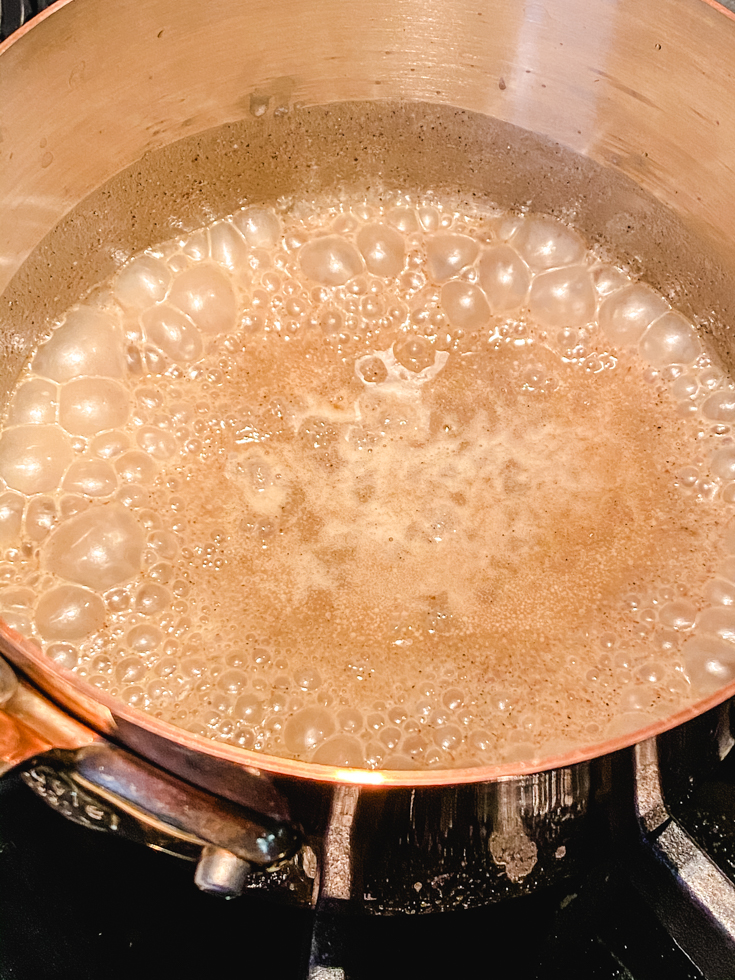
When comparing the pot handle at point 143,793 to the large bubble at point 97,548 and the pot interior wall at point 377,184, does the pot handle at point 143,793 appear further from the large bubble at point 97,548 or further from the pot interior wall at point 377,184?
the pot interior wall at point 377,184

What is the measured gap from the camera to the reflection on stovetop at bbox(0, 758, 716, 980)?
56 cm

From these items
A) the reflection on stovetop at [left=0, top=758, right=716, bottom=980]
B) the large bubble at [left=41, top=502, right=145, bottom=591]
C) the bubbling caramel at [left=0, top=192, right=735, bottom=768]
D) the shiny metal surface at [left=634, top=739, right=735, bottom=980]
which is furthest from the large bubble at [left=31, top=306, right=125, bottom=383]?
the shiny metal surface at [left=634, top=739, right=735, bottom=980]

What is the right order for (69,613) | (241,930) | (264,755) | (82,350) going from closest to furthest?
(264,755)
(241,930)
(69,613)
(82,350)

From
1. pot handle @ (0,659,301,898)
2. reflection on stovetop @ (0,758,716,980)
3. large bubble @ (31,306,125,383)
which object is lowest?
reflection on stovetop @ (0,758,716,980)

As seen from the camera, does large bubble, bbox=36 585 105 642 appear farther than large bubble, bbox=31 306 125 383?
No

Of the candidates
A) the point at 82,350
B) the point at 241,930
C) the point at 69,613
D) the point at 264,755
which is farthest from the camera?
the point at 82,350

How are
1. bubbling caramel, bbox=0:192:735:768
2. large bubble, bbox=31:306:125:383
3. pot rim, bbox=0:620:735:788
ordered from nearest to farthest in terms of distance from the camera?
pot rim, bbox=0:620:735:788, bubbling caramel, bbox=0:192:735:768, large bubble, bbox=31:306:125:383

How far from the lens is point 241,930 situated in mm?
575

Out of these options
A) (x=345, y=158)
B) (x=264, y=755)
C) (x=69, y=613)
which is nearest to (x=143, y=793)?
(x=264, y=755)

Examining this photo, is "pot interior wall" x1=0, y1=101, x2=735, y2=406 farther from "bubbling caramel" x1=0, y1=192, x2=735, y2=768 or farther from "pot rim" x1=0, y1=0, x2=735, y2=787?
"pot rim" x1=0, y1=0, x2=735, y2=787

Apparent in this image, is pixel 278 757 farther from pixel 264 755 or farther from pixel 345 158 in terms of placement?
pixel 345 158

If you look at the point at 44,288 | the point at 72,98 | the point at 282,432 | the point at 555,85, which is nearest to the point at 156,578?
the point at 282,432

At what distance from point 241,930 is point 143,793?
0.17 metres

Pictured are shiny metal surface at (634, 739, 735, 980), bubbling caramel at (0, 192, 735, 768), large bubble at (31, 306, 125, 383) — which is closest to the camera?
shiny metal surface at (634, 739, 735, 980)
